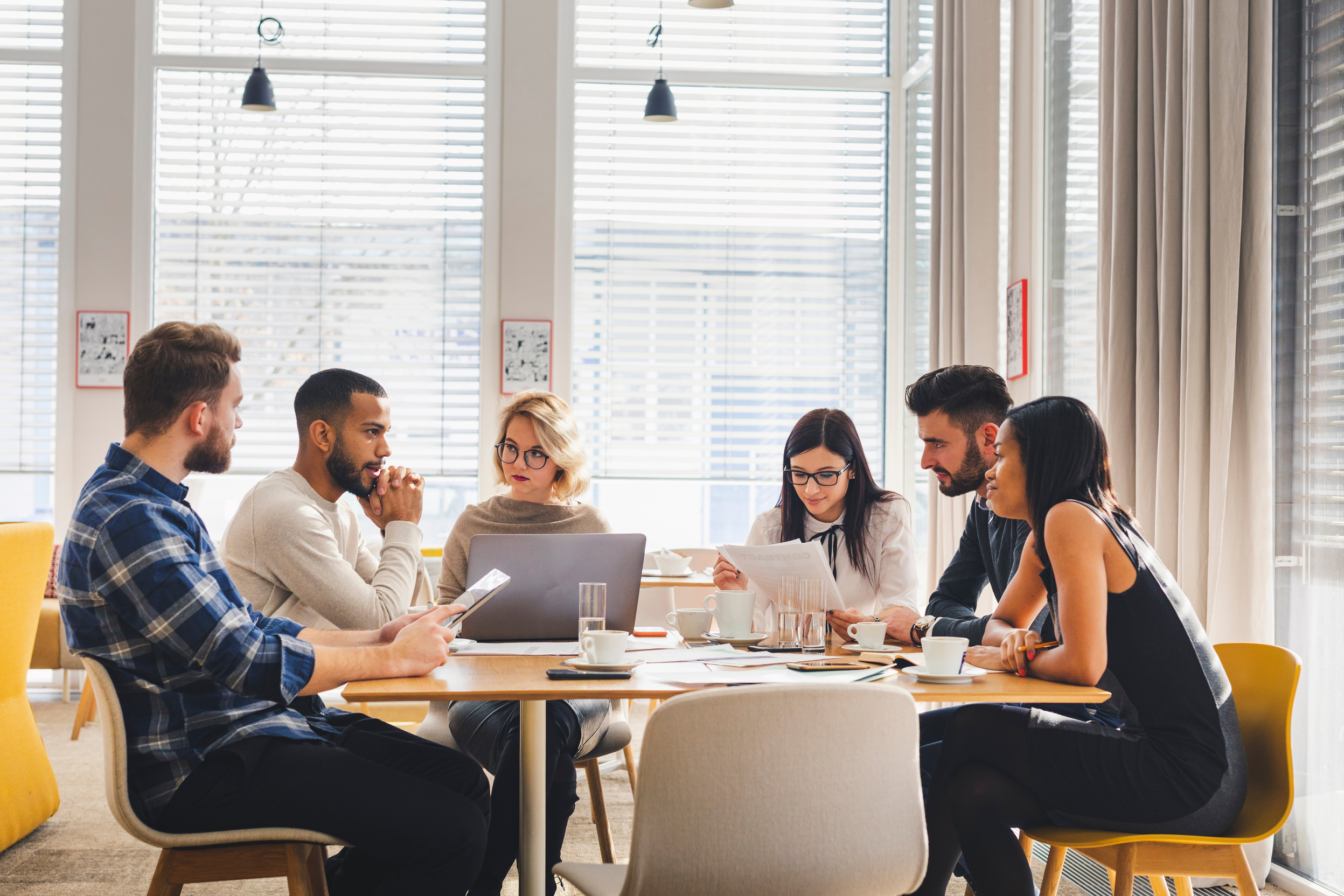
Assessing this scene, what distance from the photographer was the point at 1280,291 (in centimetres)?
254

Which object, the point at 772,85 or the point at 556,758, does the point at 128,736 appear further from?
the point at 772,85

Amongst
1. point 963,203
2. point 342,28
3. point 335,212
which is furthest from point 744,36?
point 335,212

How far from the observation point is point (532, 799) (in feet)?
5.73

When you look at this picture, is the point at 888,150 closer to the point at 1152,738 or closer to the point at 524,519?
the point at 524,519

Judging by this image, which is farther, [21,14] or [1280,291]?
[21,14]

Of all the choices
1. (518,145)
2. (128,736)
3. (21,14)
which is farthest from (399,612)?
(21,14)

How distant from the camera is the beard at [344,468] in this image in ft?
7.65

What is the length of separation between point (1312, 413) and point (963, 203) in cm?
204

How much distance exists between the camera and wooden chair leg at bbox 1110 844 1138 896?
163 centimetres

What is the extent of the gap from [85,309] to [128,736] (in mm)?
4452

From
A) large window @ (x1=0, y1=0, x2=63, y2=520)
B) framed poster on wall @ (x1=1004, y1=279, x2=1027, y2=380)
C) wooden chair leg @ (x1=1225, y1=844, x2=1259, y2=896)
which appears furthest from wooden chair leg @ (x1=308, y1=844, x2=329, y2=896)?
large window @ (x1=0, y1=0, x2=63, y2=520)

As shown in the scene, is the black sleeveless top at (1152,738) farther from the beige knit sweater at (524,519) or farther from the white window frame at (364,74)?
the white window frame at (364,74)

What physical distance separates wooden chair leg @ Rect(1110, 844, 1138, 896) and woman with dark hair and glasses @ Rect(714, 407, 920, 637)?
862 mm

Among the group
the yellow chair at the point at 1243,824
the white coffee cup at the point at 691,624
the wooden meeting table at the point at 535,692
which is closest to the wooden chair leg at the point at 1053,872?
the yellow chair at the point at 1243,824
